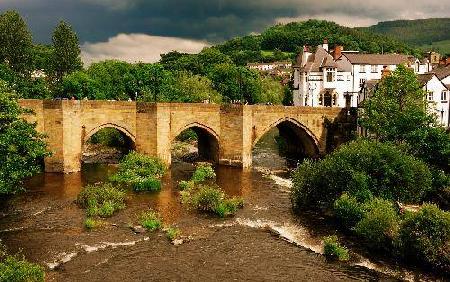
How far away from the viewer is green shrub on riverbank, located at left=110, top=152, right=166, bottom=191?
39000 mm

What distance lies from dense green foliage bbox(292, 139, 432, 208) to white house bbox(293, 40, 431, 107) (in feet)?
119

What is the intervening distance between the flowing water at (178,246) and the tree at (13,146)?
334 centimetres

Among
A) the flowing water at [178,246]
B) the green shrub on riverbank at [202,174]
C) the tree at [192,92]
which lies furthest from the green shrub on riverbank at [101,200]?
the tree at [192,92]

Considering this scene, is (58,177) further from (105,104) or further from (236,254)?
(236,254)

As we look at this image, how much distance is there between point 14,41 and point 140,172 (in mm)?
37417

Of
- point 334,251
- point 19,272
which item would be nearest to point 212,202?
point 334,251

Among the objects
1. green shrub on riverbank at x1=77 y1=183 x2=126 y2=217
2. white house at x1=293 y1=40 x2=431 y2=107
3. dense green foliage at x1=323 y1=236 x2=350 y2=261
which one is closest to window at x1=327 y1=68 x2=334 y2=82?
white house at x1=293 y1=40 x2=431 y2=107

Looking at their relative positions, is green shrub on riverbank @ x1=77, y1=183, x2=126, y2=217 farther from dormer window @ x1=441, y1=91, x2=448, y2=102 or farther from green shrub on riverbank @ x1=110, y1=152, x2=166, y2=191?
dormer window @ x1=441, y1=91, x2=448, y2=102

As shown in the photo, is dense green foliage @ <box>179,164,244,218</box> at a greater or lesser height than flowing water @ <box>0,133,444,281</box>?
greater

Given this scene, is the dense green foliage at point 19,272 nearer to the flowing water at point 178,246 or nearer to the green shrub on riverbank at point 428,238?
the flowing water at point 178,246

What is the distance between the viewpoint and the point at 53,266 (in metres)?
23.2

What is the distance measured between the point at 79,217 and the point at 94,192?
3.04 meters

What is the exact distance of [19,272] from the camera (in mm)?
19422

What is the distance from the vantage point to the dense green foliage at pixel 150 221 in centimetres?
2920
